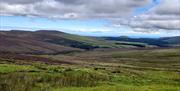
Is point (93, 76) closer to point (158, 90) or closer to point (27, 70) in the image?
point (27, 70)

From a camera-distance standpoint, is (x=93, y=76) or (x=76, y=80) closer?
(x=76, y=80)

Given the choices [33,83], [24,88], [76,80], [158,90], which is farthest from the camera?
[76,80]

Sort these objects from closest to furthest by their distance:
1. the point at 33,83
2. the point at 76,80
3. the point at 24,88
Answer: the point at 24,88, the point at 33,83, the point at 76,80

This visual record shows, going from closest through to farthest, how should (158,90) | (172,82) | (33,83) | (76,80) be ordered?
(158,90), (33,83), (76,80), (172,82)

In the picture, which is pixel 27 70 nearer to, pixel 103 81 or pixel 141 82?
pixel 103 81

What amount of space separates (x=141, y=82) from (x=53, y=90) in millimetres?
18135

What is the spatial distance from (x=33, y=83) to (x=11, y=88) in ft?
19.3

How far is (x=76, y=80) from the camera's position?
2061 inches

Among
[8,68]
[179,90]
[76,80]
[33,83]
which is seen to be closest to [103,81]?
[76,80]

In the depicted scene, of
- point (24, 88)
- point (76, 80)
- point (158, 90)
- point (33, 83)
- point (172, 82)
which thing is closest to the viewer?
point (158, 90)

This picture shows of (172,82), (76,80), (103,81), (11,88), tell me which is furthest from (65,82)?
(172,82)

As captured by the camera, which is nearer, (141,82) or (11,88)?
Answer: (11,88)

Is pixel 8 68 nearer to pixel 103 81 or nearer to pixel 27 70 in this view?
pixel 27 70

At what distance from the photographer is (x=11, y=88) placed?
42.4m
